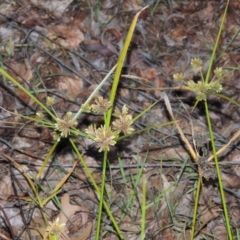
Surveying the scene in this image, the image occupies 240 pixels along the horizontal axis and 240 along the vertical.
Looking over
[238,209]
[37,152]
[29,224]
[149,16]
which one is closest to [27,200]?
[29,224]

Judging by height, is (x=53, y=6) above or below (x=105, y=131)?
below

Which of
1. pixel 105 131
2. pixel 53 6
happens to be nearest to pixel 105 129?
pixel 105 131

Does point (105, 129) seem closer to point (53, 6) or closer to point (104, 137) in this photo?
point (104, 137)

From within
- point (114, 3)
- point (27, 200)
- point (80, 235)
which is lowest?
point (80, 235)

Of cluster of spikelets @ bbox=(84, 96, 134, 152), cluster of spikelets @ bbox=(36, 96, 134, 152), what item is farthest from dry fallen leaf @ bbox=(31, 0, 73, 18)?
cluster of spikelets @ bbox=(84, 96, 134, 152)

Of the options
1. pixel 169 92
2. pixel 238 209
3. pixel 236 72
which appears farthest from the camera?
pixel 236 72

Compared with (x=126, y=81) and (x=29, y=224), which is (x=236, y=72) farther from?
(x=29, y=224)

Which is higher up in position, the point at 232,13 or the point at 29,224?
the point at 232,13

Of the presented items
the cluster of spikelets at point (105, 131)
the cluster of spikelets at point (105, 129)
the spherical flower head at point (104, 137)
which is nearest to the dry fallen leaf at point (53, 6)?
the cluster of spikelets at point (105, 129)

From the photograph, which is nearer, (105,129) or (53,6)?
(105,129)

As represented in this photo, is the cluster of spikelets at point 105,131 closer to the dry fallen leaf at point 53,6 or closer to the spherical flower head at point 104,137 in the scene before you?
the spherical flower head at point 104,137

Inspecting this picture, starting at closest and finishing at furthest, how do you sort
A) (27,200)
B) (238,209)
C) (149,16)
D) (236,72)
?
(27,200)
(238,209)
(236,72)
(149,16)
